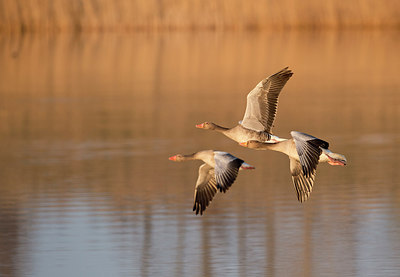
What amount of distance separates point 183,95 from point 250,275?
1937cm

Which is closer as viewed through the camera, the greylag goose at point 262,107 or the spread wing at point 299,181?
the greylag goose at point 262,107

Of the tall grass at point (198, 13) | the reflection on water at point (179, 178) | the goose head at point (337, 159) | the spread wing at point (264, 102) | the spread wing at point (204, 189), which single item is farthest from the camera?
the tall grass at point (198, 13)

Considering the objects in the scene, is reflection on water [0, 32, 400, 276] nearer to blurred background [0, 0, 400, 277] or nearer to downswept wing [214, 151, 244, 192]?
blurred background [0, 0, 400, 277]

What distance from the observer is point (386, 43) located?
51.2 m

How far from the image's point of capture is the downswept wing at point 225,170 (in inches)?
395

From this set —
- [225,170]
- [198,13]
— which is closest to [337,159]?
[225,170]

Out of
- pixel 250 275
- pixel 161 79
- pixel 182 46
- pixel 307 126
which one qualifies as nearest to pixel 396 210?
pixel 250 275

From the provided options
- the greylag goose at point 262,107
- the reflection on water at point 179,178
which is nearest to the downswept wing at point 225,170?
the greylag goose at point 262,107

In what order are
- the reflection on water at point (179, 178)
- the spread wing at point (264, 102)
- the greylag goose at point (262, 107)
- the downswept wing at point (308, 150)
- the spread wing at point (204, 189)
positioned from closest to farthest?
the downswept wing at point (308, 150), the spread wing at point (204, 189), the greylag goose at point (262, 107), the spread wing at point (264, 102), the reflection on water at point (179, 178)

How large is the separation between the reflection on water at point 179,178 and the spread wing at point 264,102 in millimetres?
2024

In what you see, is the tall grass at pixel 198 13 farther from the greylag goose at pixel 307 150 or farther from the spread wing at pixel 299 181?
the greylag goose at pixel 307 150

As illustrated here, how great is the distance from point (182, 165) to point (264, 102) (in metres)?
8.48

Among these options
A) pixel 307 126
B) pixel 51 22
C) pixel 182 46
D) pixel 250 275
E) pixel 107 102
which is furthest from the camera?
pixel 51 22

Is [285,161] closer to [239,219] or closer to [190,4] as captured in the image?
[239,219]
